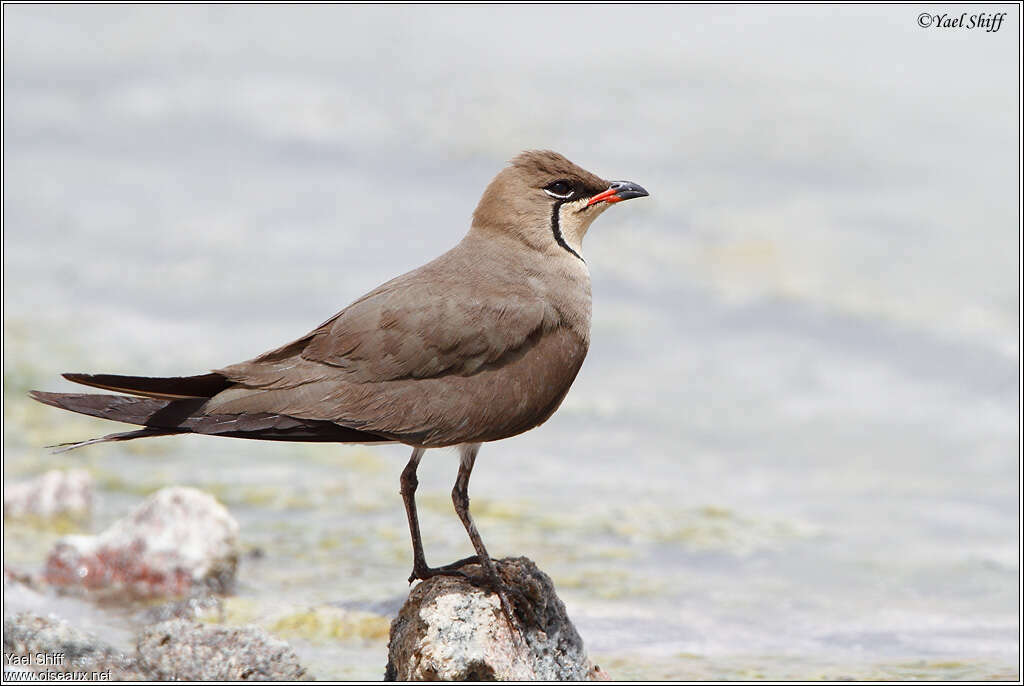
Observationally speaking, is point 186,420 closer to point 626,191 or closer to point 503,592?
point 503,592

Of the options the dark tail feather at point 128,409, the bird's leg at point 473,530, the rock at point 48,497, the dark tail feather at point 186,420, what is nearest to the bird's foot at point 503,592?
the bird's leg at point 473,530

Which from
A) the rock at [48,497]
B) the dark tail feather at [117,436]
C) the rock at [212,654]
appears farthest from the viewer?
the rock at [48,497]

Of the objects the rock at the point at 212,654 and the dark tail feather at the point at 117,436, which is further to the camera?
the rock at the point at 212,654

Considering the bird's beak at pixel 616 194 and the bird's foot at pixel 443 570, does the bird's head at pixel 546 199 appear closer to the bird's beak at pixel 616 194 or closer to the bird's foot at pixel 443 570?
the bird's beak at pixel 616 194

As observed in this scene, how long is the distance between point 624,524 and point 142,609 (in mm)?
2854

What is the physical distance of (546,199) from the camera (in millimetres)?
5344

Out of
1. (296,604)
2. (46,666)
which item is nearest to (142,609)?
(296,604)

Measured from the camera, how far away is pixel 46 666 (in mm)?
5566

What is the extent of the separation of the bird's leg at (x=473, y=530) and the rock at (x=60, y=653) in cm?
163

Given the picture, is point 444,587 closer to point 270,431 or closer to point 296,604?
point 270,431

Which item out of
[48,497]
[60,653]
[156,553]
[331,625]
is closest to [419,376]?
[60,653]

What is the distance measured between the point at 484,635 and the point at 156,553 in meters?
3.24

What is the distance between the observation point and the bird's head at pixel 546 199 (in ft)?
17.4

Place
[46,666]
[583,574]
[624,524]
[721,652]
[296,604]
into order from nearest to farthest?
[46,666] < [721,652] < [296,604] < [583,574] < [624,524]
